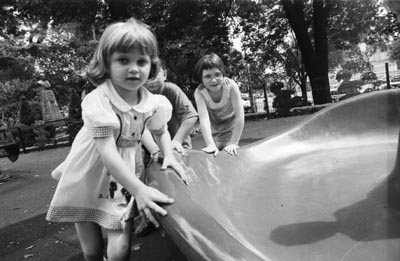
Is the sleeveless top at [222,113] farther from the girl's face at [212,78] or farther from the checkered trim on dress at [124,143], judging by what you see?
the checkered trim on dress at [124,143]

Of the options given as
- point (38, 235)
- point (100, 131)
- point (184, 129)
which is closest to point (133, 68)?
point (100, 131)

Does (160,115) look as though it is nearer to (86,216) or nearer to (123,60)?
(123,60)

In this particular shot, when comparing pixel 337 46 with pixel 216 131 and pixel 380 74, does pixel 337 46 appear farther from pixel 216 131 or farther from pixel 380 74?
pixel 216 131

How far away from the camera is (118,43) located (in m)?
1.25

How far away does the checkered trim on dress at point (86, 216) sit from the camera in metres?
1.35

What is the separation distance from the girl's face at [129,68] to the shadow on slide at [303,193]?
34cm

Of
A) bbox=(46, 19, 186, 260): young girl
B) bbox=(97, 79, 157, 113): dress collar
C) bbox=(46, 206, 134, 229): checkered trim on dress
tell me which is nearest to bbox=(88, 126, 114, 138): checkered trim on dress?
bbox=(46, 19, 186, 260): young girl

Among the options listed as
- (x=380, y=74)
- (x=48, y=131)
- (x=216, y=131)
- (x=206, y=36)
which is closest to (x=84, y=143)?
(x=216, y=131)

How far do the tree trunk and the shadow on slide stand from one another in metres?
8.55

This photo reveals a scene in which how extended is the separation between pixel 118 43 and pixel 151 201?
57cm

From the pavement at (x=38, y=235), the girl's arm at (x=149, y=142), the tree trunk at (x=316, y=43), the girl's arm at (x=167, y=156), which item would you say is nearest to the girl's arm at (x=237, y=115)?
the pavement at (x=38, y=235)

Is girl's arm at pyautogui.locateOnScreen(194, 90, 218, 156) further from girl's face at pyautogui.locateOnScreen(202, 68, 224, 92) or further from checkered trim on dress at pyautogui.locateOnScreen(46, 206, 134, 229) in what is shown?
checkered trim on dress at pyautogui.locateOnScreen(46, 206, 134, 229)

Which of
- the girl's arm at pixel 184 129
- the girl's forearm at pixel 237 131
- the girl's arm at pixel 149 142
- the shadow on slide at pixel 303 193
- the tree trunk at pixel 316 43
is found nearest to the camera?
the shadow on slide at pixel 303 193

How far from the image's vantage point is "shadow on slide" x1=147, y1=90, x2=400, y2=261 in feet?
3.27
